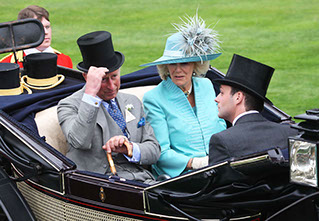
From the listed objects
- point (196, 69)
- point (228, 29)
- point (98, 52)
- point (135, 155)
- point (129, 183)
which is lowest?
point (228, 29)

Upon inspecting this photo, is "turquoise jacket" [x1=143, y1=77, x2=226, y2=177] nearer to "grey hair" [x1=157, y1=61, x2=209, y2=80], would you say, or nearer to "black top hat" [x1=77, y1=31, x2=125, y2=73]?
"grey hair" [x1=157, y1=61, x2=209, y2=80]

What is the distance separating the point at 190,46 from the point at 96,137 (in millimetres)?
913

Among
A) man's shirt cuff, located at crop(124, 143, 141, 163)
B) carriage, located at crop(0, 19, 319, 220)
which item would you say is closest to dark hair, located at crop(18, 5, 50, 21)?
carriage, located at crop(0, 19, 319, 220)

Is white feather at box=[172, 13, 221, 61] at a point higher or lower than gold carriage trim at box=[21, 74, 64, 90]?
higher

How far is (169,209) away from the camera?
2920 mm

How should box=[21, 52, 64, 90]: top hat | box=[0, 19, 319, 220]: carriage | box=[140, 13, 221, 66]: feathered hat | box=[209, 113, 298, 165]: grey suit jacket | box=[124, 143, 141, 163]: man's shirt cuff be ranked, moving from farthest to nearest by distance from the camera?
box=[21, 52, 64, 90]: top hat < box=[140, 13, 221, 66]: feathered hat < box=[124, 143, 141, 163]: man's shirt cuff < box=[209, 113, 298, 165]: grey suit jacket < box=[0, 19, 319, 220]: carriage

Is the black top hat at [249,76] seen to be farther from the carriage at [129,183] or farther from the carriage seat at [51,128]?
the carriage seat at [51,128]

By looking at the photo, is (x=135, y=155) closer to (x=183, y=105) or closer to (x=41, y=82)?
(x=183, y=105)

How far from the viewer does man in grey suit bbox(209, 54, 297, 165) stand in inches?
119

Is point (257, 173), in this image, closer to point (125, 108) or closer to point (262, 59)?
point (125, 108)

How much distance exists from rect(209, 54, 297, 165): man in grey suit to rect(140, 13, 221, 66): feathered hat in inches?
26.7

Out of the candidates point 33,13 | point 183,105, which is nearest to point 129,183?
point 183,105

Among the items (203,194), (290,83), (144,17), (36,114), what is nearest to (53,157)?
(36,114)

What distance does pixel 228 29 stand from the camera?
11.8 metres
